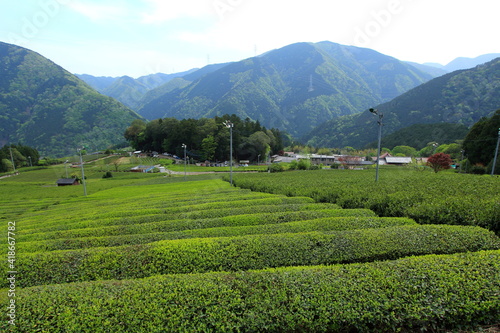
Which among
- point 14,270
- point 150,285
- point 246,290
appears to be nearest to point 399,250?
point 246,290

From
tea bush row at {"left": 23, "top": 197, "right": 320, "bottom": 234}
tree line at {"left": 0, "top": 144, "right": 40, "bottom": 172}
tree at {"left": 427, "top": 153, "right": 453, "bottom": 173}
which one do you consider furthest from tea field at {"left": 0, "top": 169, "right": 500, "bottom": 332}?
tree line at {"left": 0, "top": 144, "right": 40, "bottom": 172}

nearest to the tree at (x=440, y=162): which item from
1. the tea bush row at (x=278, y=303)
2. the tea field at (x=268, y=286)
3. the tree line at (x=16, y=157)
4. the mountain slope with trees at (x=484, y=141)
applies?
the mountain slope with trees at (x=484, y=141)

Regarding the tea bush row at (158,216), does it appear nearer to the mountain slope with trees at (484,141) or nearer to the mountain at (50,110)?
the mountain slope with trees at (484,141)

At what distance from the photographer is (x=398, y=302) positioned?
495 cm

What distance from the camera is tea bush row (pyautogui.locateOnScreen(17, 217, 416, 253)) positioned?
877 cm

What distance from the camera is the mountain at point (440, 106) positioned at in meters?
125

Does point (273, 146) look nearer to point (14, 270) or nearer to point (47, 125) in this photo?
point (14, 270)

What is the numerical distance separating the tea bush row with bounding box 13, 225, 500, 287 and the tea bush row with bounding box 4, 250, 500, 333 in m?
1.20

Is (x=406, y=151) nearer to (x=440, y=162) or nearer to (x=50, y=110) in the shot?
(x=440, y=162)

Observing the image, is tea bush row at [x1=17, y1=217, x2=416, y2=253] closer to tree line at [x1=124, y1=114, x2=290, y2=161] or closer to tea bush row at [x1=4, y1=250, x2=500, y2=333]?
tea bush row at [x1=4, y1=250, x2=500, y2=333]

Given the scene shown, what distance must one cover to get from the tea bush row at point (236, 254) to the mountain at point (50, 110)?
138944mm

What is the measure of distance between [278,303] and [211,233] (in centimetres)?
495

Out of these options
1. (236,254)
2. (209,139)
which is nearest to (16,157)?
(209,139)

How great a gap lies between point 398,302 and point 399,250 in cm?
284
